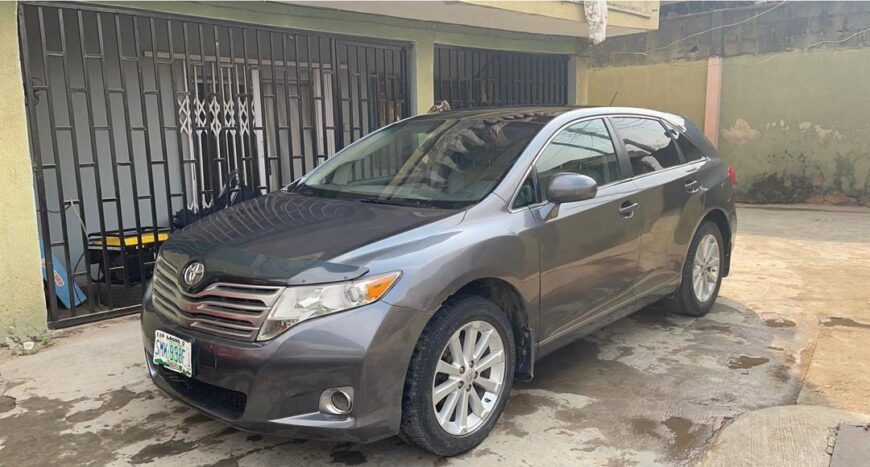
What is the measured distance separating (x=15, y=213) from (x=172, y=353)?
2.39 meters

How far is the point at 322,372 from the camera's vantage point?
2492mm

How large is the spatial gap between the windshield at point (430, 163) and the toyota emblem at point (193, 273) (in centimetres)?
93

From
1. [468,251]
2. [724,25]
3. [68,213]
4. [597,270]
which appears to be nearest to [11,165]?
[68,213]

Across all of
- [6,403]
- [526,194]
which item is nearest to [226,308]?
[526,194]

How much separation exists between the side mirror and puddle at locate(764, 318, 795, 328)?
2353 mm

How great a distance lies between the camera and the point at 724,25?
11.7 meters

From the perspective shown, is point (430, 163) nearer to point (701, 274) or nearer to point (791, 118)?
point (701, 274)

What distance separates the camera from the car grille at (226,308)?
2.57 metres

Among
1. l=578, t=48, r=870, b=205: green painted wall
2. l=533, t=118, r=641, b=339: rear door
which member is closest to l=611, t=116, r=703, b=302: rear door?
l=533, t=118, r=641, b=339: rear door

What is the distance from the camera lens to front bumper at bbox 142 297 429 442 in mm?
A: 2492

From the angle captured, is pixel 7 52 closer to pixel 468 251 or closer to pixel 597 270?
pixel 468 251

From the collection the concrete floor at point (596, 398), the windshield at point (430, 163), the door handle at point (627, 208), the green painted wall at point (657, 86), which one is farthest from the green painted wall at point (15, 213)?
the green painted wall at point (657, 86)

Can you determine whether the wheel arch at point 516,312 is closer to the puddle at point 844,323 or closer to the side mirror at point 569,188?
the side mirror at point 569,188

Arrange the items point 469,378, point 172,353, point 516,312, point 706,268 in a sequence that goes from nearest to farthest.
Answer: point 172,353 → point 469,378 → point 516,312 → point 706,268
